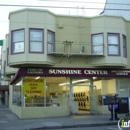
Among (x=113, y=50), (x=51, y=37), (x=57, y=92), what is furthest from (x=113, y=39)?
(x=57, y=92)

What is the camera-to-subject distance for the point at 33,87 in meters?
19.8

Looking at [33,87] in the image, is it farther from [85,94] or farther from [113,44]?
[113,44]

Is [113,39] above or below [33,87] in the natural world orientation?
above

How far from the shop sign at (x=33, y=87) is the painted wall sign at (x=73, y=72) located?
0.65 m

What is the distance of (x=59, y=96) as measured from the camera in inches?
812

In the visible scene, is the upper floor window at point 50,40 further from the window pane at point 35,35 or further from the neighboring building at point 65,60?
the window pane at point 35,35

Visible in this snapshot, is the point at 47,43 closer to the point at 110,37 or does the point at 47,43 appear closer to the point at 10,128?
the point at 110,37

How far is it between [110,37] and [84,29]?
6.90ft

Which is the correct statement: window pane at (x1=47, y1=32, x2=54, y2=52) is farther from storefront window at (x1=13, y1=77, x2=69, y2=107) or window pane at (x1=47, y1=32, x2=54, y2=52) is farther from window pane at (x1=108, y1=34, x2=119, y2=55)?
window pane at (x1=108, y1=34, x2=119, y2=55)

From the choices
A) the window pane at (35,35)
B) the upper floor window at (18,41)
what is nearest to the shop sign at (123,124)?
the window pane at (35,35)

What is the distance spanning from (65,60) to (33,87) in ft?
10.3

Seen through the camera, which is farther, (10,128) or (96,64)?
(96,64)

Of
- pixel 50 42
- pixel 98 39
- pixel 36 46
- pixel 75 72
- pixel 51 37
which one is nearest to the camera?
pixel 36 46

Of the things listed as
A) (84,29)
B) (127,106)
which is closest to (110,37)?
(84,29)
